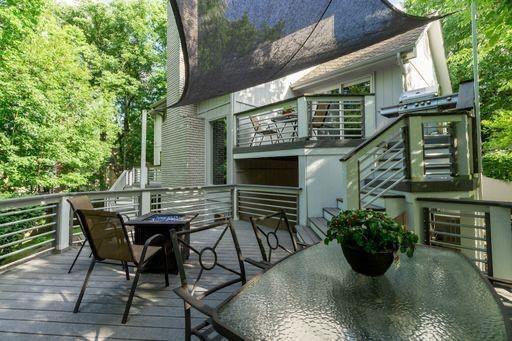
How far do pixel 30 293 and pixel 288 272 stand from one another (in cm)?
284

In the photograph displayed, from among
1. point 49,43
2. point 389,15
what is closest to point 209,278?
point 389,15

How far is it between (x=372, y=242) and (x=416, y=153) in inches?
92.3

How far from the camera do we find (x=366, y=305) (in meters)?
1.17

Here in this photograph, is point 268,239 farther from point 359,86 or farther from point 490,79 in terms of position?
point 490,79

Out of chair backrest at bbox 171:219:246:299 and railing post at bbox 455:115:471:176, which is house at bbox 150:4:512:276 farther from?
chair backrest at bbox 171:219:246:299

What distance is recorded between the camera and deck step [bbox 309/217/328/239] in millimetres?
4482

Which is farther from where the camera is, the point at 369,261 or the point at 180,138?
the point at 180,138

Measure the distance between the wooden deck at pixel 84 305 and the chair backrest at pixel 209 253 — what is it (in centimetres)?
22

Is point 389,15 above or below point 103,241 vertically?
above

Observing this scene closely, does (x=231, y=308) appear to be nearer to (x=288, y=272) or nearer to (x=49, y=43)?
(x=288, y=272)

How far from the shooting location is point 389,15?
267 cm

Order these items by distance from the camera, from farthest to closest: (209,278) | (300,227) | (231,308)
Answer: (300,227) → (209,278) → (231,308)

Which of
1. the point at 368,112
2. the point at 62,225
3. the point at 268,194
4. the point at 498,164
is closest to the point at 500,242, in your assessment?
the point at 368,112

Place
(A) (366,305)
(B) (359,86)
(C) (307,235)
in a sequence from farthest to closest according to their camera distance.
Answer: (B) (359,86) → (C) (307,235) → (A) (366,305)
